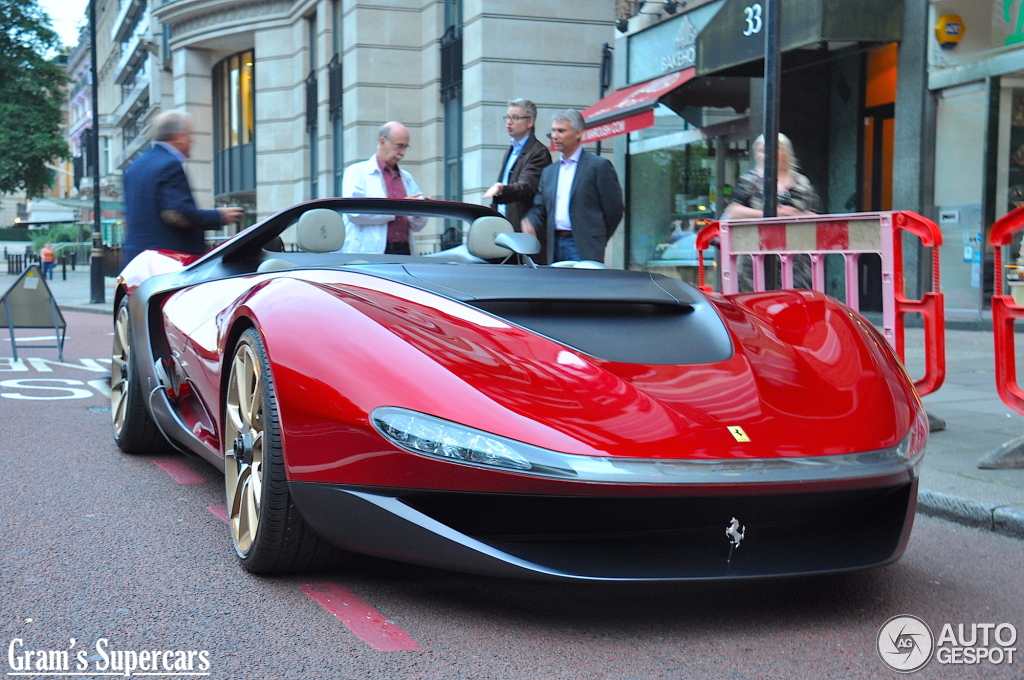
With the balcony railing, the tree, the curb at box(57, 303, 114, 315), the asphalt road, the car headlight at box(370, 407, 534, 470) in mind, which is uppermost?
the balcony railing

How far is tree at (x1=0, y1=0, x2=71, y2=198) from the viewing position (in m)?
47.9

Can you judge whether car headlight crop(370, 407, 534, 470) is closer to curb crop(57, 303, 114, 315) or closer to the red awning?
the red awning

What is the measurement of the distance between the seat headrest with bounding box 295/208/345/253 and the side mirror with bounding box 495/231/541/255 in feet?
2.03

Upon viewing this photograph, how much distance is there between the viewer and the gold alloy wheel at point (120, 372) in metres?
5.44

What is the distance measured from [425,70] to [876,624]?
20.7 m

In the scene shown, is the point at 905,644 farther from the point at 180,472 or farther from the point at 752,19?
the point at 752,19

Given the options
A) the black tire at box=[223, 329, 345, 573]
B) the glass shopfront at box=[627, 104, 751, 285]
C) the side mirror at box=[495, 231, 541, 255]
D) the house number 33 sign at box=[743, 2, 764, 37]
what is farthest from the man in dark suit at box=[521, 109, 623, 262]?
the glass shopfront at box=[627, 104, 751, 285]

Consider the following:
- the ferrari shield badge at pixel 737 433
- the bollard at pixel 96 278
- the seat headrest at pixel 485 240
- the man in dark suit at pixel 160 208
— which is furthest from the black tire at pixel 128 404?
the bollard at pixel 96 278

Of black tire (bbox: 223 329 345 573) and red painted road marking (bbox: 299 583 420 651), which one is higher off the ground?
black tire (bbox: 223 329 345 573)

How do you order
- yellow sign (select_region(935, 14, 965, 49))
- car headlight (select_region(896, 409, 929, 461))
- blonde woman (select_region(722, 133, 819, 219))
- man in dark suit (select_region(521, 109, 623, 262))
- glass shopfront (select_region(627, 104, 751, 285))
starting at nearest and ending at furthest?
car headlight (select_region(896, 409, 929, 461)) → man in dark suit (select_region(521, 109, 623, 262)) → blonde woman (select_region(722, 133, 819, 219)) → yellow sign (select_region(935, 14, 965, 49)) → glass shopfront (select_region(627, 104, 751, 285))

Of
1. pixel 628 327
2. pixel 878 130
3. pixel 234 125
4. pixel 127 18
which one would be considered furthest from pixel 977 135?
pixel 127 18

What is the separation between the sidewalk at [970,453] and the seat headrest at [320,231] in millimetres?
2467

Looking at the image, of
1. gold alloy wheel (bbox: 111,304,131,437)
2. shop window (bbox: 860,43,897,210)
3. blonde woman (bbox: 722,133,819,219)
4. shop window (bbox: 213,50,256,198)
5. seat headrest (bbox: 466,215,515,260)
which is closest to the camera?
seat headrest (bbox: 466,215,515,260)

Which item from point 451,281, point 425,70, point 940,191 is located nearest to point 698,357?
point 451,281
